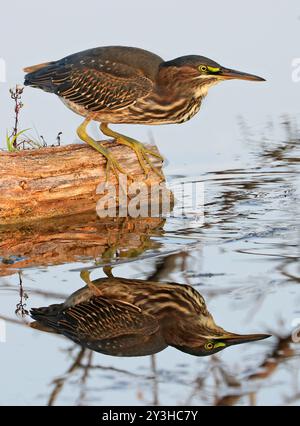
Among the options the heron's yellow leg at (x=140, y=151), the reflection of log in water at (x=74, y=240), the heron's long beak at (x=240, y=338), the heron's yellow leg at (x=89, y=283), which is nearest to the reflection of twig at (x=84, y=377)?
the heron's long beak at (x=240, y=338)

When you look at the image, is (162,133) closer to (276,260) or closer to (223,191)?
(223,191)

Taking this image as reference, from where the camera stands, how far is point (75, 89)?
8.89 metres

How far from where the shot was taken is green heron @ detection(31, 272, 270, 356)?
5734 millimetres

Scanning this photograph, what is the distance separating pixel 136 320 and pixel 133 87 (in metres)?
2.93

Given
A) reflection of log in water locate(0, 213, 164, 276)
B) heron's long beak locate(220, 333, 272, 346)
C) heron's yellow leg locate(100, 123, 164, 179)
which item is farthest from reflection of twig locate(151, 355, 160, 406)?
heron's yellow leg locate(100, 123, 164, 179)

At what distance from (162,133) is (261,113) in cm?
123

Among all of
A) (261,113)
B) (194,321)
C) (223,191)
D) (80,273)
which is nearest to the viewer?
(194,321)

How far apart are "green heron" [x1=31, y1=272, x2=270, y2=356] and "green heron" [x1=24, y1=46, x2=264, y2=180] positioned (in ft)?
7.15

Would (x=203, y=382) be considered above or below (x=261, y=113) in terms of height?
below

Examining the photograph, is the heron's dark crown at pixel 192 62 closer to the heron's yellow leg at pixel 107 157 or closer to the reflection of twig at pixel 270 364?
the heron's yellow leg at pixel 107 157

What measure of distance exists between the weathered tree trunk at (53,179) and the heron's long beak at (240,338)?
2991 millimetres

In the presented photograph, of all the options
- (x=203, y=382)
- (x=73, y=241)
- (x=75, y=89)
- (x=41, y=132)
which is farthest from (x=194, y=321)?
(x=41, y=132)

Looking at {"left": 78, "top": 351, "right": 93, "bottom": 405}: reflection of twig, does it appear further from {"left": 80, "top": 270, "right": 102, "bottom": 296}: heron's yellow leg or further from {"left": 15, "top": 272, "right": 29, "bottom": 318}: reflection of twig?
{"left": 80, "top": 270, "right": 102, "bottom": 296}: heron's yellow leg

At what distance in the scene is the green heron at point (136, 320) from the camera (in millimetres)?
5734
